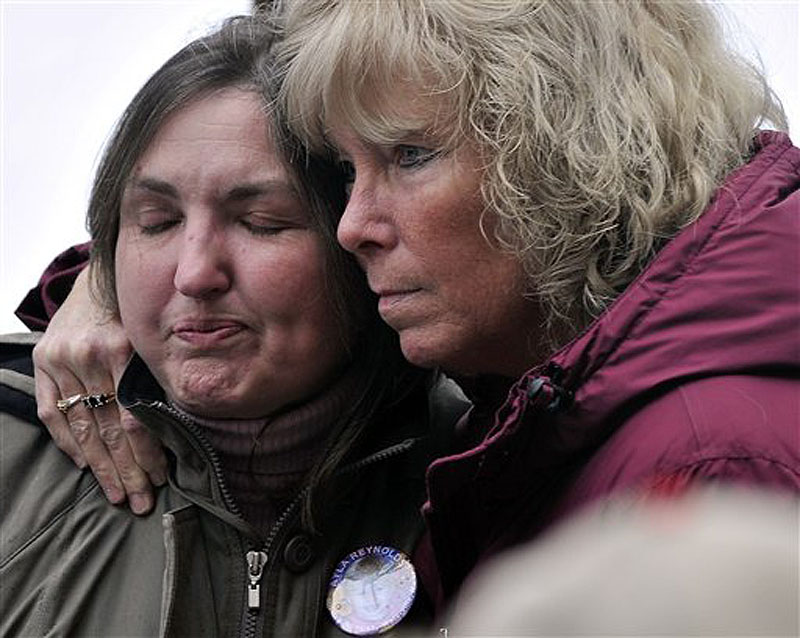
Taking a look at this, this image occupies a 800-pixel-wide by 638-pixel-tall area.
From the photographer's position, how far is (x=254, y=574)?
92.1 inches

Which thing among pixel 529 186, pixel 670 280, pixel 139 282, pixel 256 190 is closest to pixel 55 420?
pixel 139 282

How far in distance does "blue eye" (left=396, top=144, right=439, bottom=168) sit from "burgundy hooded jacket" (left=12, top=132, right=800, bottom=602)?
1.43ft

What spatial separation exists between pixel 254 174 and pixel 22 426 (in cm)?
70

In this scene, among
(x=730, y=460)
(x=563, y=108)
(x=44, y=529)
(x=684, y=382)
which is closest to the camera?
(x=730, y=460)

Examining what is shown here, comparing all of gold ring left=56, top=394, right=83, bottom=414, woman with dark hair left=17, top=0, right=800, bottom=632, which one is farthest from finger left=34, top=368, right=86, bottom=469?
woman with dark hair left=17, top=0, right=800, bottom=632

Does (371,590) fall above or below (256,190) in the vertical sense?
below

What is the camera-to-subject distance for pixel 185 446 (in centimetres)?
241

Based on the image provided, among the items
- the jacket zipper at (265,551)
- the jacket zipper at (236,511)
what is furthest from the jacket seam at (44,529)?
the jacket zipper at (265,551)

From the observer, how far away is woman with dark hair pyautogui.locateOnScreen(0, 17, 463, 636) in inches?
92.4

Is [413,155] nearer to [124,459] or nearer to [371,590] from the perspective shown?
[371,590]

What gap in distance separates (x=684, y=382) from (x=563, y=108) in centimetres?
54

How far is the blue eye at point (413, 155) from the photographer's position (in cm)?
206

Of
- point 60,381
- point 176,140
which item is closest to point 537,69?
point 176,140

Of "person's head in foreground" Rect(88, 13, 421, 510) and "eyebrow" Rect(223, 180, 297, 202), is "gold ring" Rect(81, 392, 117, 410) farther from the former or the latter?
"eyebrow" Rect(223, 180, 297, 202)
